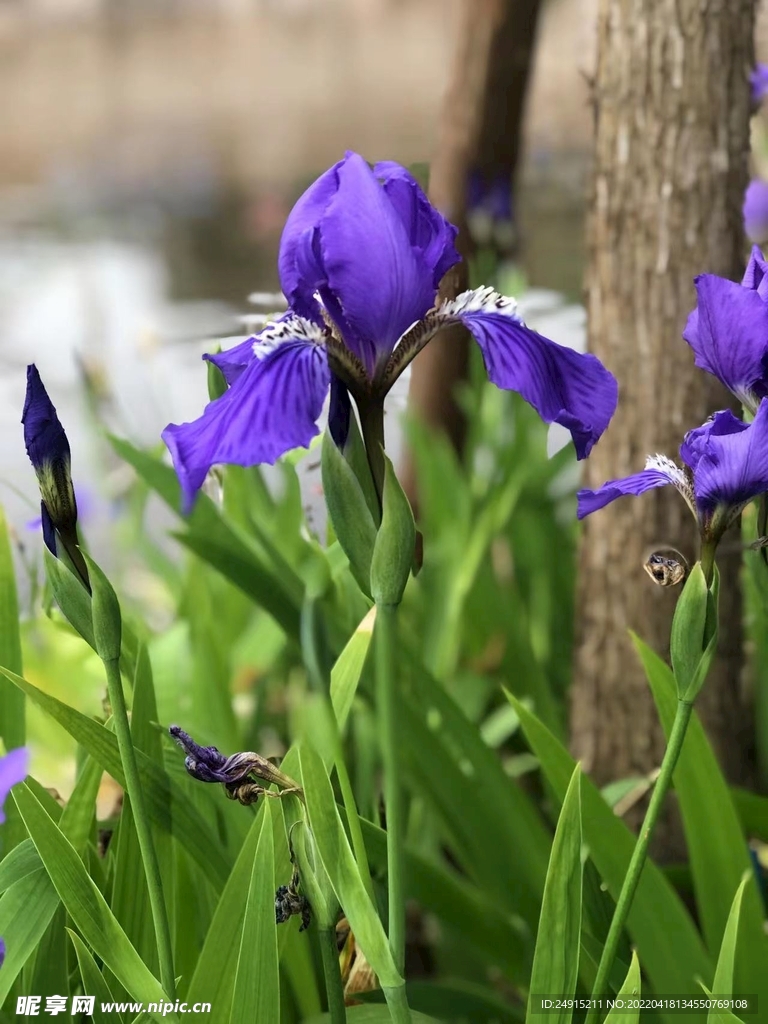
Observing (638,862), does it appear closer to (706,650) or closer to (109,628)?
(706,650)

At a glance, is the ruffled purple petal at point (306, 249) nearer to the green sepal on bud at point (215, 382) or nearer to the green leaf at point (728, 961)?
the green sepal on bud at point (215, 382)

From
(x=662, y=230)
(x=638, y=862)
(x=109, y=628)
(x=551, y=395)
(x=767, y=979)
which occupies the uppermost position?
(x=662, y=230)

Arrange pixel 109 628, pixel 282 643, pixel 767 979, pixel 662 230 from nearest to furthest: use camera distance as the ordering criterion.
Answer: pixel 109 628
pixel 767 979
pixel 662 230
pixel 282 643

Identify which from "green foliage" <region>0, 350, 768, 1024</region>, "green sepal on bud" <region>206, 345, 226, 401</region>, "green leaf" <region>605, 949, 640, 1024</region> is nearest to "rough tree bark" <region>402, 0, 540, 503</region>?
"green foliage" <region>0, 350, 768, 1024</region>

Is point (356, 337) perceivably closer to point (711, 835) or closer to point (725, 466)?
point (725, 466)

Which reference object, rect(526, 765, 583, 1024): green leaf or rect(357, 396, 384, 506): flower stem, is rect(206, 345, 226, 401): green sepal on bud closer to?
rect(357, 396, 384, 506): flower stem

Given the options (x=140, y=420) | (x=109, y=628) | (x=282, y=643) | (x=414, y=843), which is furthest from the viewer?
(x=140, y=420)

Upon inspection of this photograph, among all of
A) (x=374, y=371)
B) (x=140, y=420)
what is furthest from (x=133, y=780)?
(x=140, y=420)
